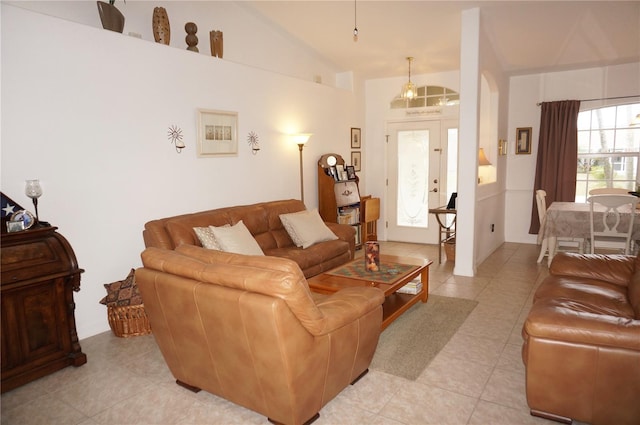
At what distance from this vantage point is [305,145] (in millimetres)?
6066

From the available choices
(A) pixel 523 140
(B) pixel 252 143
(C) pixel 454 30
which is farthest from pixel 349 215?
(A) pixel 523 140

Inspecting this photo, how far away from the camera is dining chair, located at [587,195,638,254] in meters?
4.59

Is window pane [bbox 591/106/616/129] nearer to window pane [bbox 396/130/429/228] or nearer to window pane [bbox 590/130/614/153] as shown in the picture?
window pane [bbox 590/130/614/153]

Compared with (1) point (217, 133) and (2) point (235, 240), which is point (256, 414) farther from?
(1) point (217, 133)

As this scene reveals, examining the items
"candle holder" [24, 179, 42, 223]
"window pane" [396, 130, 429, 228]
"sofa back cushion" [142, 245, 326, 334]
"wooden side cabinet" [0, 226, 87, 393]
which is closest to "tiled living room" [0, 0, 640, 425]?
"wooden side cabinet" [0, 226, 87, 393]

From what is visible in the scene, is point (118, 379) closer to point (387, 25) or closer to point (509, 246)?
point (387, 25)

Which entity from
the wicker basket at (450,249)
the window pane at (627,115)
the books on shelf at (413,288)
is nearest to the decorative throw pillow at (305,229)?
the books on shelf at (413,288)

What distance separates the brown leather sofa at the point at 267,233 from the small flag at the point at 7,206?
1.04 metres

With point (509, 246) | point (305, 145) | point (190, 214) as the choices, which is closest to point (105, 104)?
point (190, 214)

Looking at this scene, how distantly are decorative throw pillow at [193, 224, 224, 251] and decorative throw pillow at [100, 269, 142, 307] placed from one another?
0.67 metres

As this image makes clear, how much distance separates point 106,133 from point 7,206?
1013mm

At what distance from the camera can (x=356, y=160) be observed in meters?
7.20

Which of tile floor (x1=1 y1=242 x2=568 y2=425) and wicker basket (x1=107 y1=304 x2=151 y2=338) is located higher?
wicker basket (x1=107 y1=304 x2=151 y2=338)

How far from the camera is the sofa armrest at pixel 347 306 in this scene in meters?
2.19
